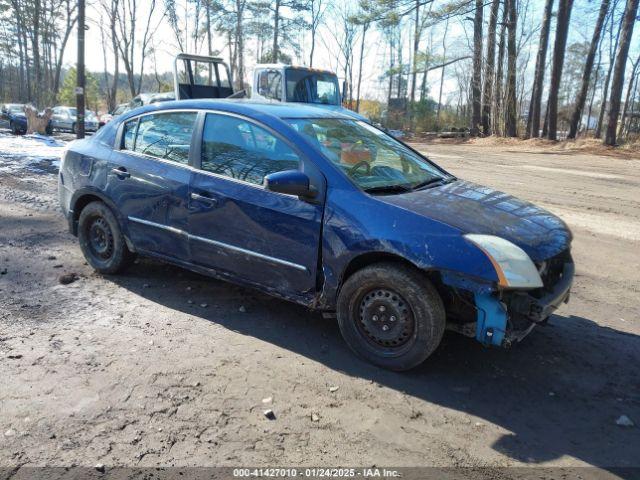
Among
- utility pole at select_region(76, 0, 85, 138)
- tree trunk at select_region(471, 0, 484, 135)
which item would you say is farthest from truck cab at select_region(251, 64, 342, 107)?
tree trunk at select_region(471, 0, 484, 135)

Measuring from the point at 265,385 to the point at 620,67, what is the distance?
84.3 feet

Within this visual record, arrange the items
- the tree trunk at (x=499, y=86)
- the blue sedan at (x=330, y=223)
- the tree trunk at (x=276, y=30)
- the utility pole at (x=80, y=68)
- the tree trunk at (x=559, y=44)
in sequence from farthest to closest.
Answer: the tree trunk at (x=276, y=30) < the tree trunk at (x=499, y=86) < the tree trunk at (x=559, y=44) < the utility pole at (x=80, y=68) < the blue sedan at (x=330, y=223)

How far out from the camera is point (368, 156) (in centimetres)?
420

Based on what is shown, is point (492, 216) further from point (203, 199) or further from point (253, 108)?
point (203, 199)

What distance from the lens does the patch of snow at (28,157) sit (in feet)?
38.5

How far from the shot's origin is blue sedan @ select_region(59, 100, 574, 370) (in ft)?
10.8

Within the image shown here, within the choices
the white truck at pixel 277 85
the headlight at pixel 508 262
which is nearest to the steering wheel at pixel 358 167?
the headlight at pixel 508 262

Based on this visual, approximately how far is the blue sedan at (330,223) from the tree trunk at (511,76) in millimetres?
27077

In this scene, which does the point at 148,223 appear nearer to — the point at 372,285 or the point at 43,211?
the point at 372,285

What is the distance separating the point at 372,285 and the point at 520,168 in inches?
548

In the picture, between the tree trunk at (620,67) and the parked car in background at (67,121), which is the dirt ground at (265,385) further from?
the parked car in background at (67,121)

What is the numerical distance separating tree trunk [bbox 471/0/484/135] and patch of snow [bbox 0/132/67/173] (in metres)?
24.3

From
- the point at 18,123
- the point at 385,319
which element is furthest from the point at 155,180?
the point at 18,123

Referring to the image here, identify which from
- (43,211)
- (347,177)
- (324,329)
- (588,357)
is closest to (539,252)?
(588,357)
